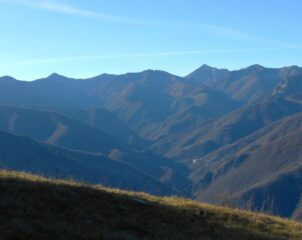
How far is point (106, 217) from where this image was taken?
48.7 ft

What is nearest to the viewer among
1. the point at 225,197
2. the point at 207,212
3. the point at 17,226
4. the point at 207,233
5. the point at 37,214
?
the point at 17,226

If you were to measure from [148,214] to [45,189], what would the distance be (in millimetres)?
3098

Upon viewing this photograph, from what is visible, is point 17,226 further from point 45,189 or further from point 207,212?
point 207,212

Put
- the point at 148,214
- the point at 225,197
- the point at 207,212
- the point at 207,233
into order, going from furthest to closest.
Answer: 1. the point at 225,197
2. the point at 207,212
3. the point at 148,214
4. the point at 207,233

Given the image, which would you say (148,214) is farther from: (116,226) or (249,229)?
(249,229)

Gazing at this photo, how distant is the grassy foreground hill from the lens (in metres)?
12.5

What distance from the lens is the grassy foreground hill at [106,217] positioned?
12539 millimetres

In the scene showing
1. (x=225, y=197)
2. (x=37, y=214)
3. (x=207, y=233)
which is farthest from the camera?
(x=225, y=197)

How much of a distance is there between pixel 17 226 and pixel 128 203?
5.31 m

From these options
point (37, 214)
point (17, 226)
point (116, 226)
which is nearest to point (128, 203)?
point (116, 226)

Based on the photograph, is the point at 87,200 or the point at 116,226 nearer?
the point at 116,226

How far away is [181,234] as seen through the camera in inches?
566

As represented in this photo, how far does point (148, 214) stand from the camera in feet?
52.9

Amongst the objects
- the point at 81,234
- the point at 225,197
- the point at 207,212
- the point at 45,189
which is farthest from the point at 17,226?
the point at 225,197
